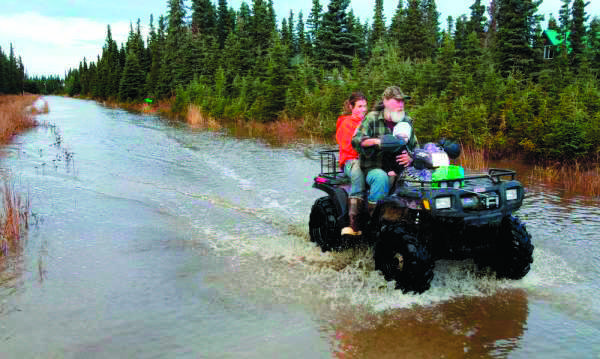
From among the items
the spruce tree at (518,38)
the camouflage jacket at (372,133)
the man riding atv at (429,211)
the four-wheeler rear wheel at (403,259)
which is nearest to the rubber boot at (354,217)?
the man riding atv at (429,211)

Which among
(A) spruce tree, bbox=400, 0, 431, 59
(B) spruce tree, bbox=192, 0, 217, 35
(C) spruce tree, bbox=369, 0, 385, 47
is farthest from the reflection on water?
(B) spruce tree, bbox=192, 0, 217, 35

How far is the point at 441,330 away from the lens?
15.2ft

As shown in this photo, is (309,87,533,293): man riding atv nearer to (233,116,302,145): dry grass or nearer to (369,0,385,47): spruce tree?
(233,116,302,145): dry grass

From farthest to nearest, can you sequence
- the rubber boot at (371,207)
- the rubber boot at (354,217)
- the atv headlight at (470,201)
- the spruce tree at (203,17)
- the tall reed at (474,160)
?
the spruce tree at (203,17) < the tall reed at (474,160) < the rubber boot at (354,217) < the rubber boot at (371,207) < the atv headlight at (470,201)

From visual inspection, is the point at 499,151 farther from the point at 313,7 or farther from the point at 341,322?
the point at 313,7

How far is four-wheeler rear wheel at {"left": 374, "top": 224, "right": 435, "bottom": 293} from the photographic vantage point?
492 cm

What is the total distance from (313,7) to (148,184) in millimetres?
58982

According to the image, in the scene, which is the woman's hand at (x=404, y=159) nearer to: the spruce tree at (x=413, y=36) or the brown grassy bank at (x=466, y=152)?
the brown grassy bank at (x=466, y=152)

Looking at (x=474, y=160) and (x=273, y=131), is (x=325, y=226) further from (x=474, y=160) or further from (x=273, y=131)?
(x=273, y=131)

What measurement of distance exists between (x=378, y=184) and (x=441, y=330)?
1.73 meters

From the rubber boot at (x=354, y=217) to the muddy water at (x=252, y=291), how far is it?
441 mm

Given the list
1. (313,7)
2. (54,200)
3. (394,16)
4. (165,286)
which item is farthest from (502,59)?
(313,7)

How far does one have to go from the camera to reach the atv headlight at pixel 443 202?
16.0 ft

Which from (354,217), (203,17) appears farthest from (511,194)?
(203,17)
